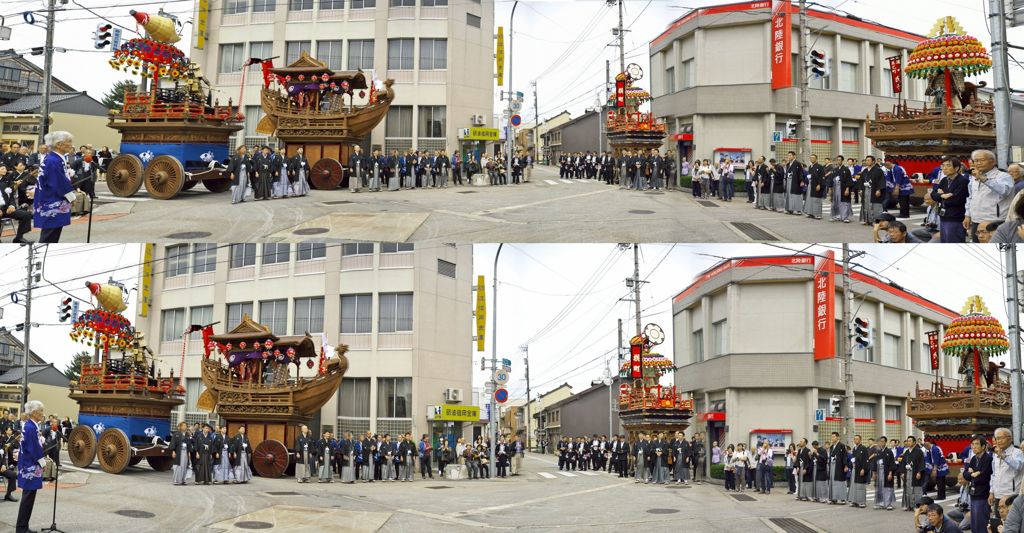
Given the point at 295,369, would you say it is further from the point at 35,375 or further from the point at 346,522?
the point at 346,522

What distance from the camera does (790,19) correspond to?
2688 centimetres

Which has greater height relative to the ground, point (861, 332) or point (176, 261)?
point (176, 261)

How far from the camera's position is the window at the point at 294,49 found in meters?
25.3

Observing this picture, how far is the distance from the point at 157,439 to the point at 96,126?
10949mm

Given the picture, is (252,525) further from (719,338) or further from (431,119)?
(431,119)

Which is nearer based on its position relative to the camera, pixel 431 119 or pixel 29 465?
pixel 29 465

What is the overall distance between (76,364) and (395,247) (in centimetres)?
954

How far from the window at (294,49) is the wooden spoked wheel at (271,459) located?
40.6ft

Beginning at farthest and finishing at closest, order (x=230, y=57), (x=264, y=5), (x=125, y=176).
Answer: (x=264, y=5) → (x=230, y=57) → (x=125, y=176)

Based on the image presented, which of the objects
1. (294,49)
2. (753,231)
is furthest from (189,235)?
(753,231)

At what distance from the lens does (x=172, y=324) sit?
2069 cm

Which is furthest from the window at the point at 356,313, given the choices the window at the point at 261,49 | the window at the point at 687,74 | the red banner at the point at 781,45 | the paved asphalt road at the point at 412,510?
the red banner at the point at 781,45

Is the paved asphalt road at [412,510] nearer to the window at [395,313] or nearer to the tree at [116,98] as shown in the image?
the window at [395,313]

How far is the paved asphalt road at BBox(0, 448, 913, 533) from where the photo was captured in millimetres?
12266
